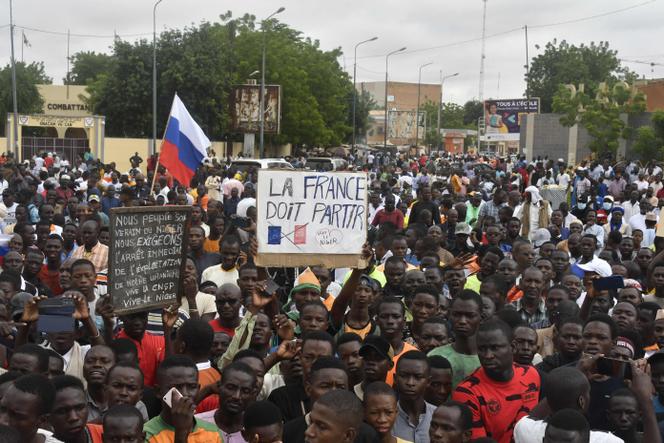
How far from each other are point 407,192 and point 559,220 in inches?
318

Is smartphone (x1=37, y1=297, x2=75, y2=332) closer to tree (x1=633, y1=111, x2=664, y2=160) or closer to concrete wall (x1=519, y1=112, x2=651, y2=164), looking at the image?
tree (x1=633, y1=111, x2=664, y2=160)

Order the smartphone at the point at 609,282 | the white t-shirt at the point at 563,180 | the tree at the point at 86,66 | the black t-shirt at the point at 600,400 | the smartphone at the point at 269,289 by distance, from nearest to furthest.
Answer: the black t-shirt at the point at 600,400
the smartphone at the point at 269,289
the smartphone at the point at 609,282
the white t-shirt at the point at 563,180
the tree at the point at 86,66

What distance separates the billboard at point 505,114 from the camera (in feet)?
229

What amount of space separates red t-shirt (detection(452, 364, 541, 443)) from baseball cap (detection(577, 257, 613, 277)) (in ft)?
15.7

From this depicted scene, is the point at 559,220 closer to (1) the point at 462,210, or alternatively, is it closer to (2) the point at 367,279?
(1) the point at 462,210

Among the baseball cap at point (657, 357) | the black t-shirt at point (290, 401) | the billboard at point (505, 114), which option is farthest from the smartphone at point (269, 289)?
the billboard at point (505, 114)

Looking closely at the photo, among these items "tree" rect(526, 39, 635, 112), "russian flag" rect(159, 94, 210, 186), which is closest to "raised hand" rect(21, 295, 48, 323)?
"russian flag" rect(159, 94, 210, 186)

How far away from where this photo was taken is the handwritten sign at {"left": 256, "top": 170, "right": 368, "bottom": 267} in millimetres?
7613

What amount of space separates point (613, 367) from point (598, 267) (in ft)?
15.5

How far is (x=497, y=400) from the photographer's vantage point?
5.61m

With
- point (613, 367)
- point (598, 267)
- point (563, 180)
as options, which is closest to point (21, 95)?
point (563, 180)

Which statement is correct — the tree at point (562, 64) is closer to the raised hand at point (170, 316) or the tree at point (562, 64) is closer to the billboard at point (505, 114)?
the billboard at point (505, 114)

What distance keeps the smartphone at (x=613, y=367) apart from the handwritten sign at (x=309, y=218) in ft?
7.36

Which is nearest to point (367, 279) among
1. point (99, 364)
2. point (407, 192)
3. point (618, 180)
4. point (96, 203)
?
point (99, 364)
